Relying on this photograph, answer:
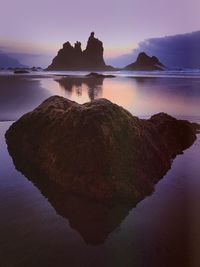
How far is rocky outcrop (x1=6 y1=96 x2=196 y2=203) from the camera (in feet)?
22.1

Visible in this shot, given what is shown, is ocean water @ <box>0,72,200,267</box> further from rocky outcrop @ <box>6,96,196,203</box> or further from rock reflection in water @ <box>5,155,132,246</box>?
rocky outcrop @ <box>6,96,196,203</box>

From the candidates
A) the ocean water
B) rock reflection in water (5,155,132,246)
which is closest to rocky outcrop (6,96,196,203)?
rock reflection in water (5,155,132,246)

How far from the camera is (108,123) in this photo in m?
7.30

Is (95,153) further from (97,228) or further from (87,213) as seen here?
(97,228)

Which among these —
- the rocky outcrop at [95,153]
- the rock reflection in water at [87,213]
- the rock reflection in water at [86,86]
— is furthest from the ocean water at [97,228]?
the rock reflection in water at [86,86]

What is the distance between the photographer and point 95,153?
697cm

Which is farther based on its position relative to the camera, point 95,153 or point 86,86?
point 86,86

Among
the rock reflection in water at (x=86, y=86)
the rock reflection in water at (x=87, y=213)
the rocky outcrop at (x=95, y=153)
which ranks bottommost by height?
the rock reflection in water at (x=86, y=86)

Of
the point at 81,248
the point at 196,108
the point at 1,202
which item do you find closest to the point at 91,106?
the point at 1,202

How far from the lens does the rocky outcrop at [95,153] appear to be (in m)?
6.75

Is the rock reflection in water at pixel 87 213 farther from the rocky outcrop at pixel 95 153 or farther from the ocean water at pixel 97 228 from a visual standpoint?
the rocky outcrop at pixel 95 153

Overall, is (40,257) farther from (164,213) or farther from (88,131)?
(88,131)

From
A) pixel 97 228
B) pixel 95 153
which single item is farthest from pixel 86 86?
pixel 97 228

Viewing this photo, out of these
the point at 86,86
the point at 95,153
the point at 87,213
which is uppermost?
the point at 95,153
